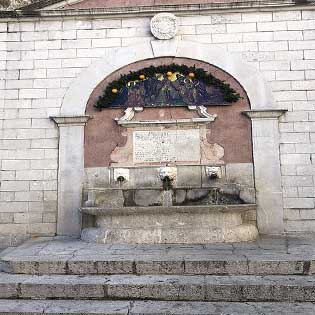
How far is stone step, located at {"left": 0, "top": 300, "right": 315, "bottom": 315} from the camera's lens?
399 cm

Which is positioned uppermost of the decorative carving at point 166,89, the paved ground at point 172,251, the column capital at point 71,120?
the decorative carving at point 166,89

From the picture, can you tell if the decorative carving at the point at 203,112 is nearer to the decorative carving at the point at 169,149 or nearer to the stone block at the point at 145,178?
the decorative carving at the point at 169,149

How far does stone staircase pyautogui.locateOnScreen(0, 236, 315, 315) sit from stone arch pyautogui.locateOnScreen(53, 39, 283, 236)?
1.94 m

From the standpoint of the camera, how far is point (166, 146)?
25.9 feet

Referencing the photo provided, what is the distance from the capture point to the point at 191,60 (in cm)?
827

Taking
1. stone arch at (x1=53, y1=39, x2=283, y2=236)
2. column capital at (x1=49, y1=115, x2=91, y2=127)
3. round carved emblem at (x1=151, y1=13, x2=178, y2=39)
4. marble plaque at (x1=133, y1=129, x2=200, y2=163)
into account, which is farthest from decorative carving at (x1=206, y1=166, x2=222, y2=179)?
round carved emblem at (x1=151, y1=13, x2=178, y2=39)

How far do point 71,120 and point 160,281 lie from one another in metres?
4.56

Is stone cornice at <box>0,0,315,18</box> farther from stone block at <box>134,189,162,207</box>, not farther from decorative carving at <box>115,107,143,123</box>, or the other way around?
stone block at <box>134,189,162,207</box>

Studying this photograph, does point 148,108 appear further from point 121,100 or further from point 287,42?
point 287,42

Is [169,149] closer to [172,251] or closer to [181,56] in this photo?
[181,56]

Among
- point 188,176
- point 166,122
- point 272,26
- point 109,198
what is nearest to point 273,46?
point 272,26

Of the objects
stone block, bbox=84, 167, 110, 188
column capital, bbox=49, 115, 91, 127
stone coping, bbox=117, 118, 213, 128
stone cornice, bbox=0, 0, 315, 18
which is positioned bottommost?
stone block, bbox=84, 167, 110, 188

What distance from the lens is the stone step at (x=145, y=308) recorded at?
399 cm

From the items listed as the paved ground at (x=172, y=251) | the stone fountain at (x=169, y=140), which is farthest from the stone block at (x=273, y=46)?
the paved ground at (x=172, y=251)
